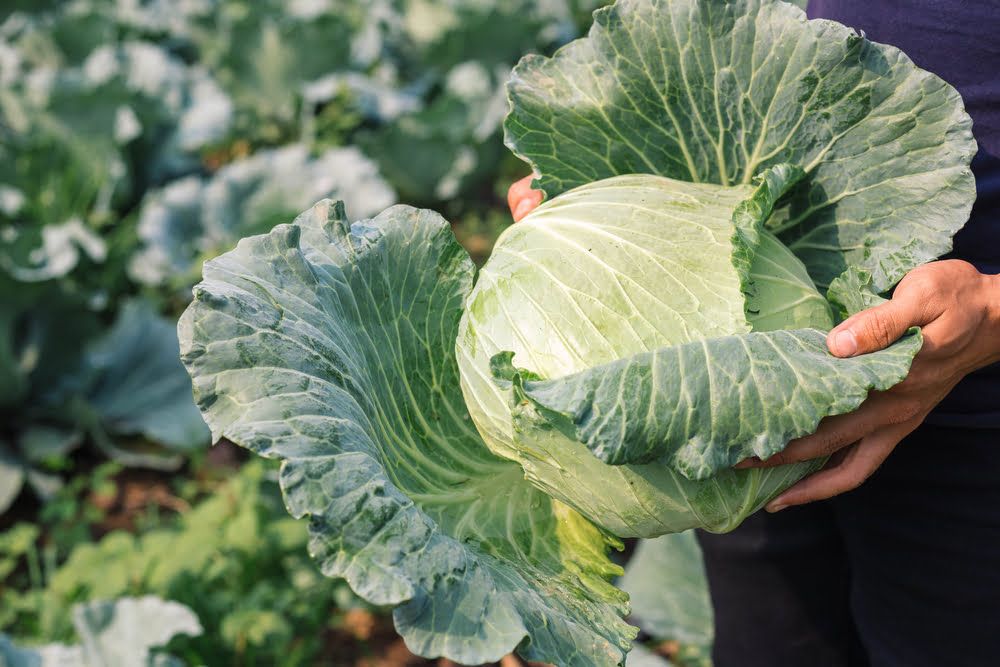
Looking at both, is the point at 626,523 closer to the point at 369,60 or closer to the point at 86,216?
the point at 86,216

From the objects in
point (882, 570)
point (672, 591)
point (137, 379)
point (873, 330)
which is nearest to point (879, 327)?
point (873, 330)

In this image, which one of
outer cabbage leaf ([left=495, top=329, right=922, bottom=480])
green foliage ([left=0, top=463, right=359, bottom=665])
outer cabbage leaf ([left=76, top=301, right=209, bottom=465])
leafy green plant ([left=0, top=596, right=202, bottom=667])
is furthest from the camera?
outer cabbage leaf ([left=76, top=301, right=209, bottom=465])

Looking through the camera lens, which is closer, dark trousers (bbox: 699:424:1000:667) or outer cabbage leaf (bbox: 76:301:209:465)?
dark trousers (bbox: 699:424:1000:667)

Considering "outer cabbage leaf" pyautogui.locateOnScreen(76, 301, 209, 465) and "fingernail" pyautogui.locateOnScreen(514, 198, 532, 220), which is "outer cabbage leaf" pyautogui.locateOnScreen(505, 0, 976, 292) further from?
"outer cabbage leaf" pyautogui.locateOnScreen(76, 301, 209, 465)

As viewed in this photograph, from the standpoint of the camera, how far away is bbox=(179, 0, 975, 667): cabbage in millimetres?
1378

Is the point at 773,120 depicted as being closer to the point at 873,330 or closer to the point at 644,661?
the point at 873,330

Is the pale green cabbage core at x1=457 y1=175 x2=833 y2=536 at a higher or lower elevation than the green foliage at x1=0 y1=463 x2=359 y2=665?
higher

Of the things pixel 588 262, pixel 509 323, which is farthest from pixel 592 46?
pixel 509 323

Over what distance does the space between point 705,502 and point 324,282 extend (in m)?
0.74

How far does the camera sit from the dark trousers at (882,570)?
1.81 meters

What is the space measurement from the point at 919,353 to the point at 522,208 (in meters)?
0.85

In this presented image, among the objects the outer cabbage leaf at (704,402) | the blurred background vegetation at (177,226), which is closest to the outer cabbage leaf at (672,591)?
the blurred background vegetation at (177,226)

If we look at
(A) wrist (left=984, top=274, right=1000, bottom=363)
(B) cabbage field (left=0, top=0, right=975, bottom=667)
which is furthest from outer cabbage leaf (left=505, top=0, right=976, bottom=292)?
(A) wrist (left=984, top=274, right=1000, bottom=363)

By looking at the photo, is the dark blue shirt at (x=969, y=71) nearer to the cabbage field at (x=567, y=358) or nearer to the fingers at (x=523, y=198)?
the cabbage field at (x=567, y=358)
